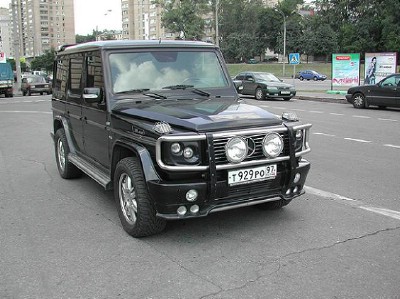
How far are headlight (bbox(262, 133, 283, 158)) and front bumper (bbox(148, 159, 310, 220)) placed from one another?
0.25 m

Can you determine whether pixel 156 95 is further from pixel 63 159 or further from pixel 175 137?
pixel 63 159

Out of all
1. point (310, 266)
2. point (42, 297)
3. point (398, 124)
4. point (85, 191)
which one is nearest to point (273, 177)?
point (310, 266)

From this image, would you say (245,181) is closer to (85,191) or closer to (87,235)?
(87,235)

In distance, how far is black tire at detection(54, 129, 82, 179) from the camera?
6.93 meters

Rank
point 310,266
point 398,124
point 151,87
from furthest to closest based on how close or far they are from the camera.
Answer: point 398,124
point 151,87
point 310,266

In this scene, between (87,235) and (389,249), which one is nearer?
(389,249)

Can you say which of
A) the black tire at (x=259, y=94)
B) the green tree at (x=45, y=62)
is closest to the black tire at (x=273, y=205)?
the black tire at (x=259, y=94)

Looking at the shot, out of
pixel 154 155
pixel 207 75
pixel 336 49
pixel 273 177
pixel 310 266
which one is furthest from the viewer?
pixel 336 49

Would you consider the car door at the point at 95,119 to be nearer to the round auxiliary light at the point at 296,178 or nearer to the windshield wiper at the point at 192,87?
the windshield wiper at the point at 192,87

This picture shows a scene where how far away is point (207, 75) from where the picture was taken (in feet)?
19.2

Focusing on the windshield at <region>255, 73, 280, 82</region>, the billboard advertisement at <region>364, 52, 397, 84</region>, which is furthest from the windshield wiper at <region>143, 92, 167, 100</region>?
the windshield at <region>255, 73, 280, 82</region>

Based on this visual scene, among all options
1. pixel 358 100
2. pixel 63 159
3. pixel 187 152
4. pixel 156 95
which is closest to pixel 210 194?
pixel 187 152

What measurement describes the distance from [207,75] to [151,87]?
0.80m

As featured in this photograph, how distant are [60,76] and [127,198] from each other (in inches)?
132
